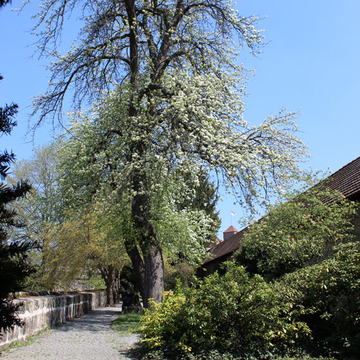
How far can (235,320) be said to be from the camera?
724 cm

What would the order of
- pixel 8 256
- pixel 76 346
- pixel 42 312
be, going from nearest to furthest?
pixel 8 256 → pixel 76 346 → pixel 42 312

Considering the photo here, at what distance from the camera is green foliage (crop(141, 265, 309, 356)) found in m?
6.97

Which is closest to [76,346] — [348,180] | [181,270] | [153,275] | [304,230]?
[153,275]

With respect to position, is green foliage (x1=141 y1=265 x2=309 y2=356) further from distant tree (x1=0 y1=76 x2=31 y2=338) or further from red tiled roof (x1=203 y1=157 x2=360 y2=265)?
red tiled roof (x1=203 y1=157 x2=360 y2=265)

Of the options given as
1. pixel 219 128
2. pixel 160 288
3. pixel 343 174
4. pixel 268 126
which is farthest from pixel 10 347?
pixel 343 174

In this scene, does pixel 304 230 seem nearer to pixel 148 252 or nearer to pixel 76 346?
pixel 148 252

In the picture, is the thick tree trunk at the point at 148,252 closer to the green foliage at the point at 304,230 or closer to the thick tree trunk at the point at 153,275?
the thick tree trunk at the point at 153,275

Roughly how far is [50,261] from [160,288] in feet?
20.2

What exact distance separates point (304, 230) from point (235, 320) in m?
5.16

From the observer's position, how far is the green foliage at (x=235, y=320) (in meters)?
6.97

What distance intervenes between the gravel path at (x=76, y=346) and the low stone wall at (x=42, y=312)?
0.30 meters

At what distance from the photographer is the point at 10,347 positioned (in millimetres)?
7922

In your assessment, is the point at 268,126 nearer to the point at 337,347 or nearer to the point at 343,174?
the point at 343,174

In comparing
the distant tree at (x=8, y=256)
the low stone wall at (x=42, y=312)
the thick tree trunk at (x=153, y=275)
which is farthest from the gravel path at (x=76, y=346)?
the distant tree at (x=8, y=256)
